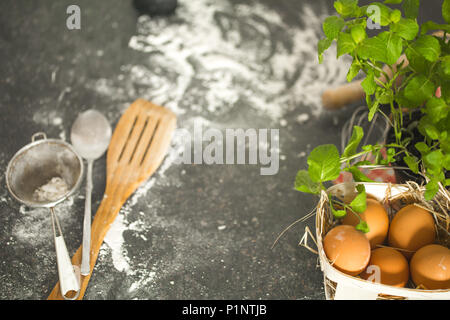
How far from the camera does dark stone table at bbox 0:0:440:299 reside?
62cm

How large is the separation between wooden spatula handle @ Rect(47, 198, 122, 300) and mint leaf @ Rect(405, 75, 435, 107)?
464 millimetres

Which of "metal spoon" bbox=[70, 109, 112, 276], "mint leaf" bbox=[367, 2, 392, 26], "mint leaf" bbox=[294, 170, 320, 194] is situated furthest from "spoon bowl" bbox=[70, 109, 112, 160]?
"mint leaf" bbox=[367, 2, 392, 26]

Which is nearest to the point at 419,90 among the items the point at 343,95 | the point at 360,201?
the point at 360,201

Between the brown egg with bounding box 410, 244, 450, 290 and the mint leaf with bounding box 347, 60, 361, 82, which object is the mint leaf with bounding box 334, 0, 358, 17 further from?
the brown egg with bounding box 410, 244, 450, 290

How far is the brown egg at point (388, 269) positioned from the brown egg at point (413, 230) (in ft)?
0.06

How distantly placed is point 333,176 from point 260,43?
470 mm

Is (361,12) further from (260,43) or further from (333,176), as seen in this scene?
(260,43)

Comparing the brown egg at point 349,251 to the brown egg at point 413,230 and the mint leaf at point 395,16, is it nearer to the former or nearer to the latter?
the brown egg at point 413,230

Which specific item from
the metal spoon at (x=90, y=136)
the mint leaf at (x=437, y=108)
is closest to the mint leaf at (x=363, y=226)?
the mint leaf at (x=437, y=108)

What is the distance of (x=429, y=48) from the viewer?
0.40m

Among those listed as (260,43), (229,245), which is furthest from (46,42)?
(229,245)

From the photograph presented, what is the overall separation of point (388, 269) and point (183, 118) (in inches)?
17.3

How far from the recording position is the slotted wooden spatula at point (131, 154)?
0.65 metres

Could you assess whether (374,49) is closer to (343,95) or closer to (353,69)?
(353,69)
